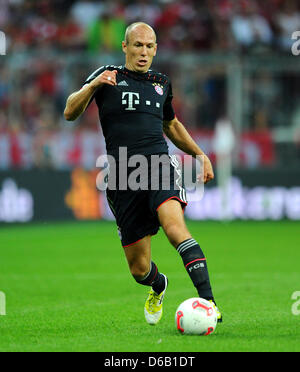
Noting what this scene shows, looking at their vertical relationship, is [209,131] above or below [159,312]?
above

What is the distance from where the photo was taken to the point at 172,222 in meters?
6.46

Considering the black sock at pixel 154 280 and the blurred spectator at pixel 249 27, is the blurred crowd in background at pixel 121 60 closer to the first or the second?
the blurred spectator at pixel 249 27

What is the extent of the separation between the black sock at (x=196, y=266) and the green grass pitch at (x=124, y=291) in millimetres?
353

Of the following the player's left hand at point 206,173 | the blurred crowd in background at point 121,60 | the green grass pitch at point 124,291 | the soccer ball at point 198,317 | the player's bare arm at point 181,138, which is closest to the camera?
the green grass pitch at point 124,291

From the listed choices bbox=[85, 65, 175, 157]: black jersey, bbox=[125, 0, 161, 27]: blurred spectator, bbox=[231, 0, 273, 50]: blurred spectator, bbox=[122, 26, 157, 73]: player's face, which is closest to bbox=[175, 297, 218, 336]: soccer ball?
bbox=[85, 65, 175, 157]: black jersey

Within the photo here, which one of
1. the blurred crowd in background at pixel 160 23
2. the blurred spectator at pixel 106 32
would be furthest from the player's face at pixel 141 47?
the blurred spectator at pixel 106 32

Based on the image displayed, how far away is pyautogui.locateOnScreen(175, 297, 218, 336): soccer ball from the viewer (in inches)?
244

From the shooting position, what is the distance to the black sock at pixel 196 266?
6371 millimetres

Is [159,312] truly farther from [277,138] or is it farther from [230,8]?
[230,8]

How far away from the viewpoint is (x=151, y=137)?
6.91m

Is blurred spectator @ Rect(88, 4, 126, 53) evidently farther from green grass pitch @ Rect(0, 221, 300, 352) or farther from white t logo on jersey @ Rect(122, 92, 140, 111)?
white t logo on jersey @ Rect(122, 92, 140, 111)

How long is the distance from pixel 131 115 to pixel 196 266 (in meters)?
1.41
